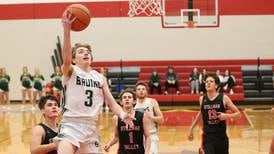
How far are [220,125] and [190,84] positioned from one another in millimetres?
12024

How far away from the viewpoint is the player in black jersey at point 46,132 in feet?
13.5

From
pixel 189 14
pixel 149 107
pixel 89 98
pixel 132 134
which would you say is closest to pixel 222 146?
pixel 149 107

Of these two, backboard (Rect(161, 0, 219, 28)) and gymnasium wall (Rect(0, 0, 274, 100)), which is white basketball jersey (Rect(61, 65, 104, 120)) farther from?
gymnasium wall (Rect(0, 0, 274, 100))

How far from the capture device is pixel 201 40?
66.0ft

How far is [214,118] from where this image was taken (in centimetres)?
616

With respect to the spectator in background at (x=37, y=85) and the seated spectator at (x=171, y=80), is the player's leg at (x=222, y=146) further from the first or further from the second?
the spectator in background at (x=37, y=85)

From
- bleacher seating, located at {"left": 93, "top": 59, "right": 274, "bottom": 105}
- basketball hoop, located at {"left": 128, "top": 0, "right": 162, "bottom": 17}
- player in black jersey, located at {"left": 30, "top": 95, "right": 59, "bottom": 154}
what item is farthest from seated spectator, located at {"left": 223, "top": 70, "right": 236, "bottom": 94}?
player in black jersey, located at {"left": 30, "top": 95, "right": 59, "bottom": 154}

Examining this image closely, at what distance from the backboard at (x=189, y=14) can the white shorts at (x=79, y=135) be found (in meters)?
12.4

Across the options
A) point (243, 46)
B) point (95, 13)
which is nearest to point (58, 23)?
point (95, 13)

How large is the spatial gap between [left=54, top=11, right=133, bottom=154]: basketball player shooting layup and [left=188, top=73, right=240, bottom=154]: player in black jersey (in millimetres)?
2059

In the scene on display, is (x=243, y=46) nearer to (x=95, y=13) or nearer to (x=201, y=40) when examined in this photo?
(x=201, y=40)

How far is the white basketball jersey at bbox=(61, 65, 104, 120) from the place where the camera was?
4242mm

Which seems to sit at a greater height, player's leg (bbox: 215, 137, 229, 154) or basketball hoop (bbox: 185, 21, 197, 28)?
basketball hoop (bbox: 185, 21, 197, 28)

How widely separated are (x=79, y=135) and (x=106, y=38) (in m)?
16.4
